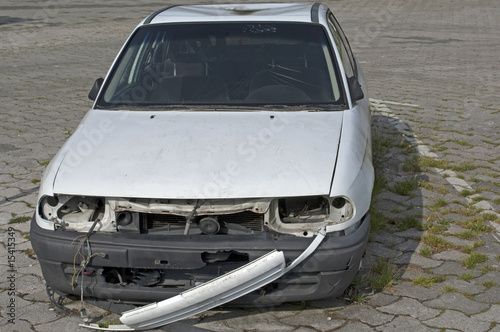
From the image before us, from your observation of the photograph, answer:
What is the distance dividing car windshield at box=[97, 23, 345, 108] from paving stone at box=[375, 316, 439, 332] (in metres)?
1.60

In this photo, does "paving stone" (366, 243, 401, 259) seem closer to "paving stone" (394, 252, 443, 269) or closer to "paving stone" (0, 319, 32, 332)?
"paving stone" (394, 252, 443, 269)

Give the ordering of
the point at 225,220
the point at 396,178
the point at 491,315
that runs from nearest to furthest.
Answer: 1. the point at 225,220
2. the point at 491,315
3. the point at 396,178

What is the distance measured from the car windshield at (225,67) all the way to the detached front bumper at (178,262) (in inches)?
52.8

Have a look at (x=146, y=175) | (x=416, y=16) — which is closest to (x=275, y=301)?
(x=146, y=175)

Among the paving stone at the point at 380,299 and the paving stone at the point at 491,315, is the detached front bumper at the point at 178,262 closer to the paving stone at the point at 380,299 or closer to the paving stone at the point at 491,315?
the paving stone at the point at 380,299

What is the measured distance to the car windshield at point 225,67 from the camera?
4.62m

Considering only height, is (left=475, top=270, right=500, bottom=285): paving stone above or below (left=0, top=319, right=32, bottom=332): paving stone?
below

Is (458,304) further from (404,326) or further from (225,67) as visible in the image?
(225,67)

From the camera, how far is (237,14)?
526cm

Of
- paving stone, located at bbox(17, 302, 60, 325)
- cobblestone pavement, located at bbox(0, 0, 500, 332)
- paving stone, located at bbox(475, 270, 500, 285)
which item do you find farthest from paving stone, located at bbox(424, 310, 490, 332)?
paving stone, located at bbox(17, 302, 60, 325)

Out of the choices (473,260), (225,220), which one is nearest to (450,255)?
(473,260)

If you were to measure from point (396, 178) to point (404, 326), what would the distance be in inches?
108

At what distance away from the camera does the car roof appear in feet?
16.8

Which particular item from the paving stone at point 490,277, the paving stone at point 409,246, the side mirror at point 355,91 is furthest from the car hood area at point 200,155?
the paving stone at point 490,277
